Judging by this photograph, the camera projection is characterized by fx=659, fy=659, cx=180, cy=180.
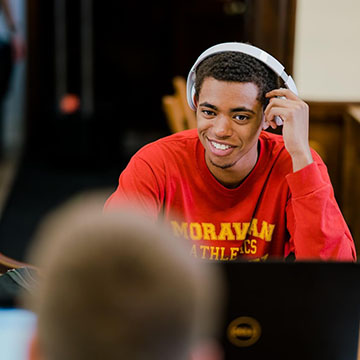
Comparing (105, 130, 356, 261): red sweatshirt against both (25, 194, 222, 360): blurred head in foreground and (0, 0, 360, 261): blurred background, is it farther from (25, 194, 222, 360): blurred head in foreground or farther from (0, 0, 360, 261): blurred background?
(0, 0, 360, 261): blurred background

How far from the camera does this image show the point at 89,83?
18.2 ft

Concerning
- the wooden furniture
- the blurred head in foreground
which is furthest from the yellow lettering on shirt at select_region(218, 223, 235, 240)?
the wooden furniture

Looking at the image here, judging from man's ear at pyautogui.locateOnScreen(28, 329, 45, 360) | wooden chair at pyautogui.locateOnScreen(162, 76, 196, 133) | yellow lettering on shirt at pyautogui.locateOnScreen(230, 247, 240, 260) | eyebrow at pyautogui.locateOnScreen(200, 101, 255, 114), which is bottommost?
man's ear at pyautogui.locateOnScreen(28, 329, 45, 360)

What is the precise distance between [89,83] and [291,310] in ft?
15.9

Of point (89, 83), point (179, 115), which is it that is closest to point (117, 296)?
point (179, 115)

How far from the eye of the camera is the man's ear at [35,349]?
610 mm

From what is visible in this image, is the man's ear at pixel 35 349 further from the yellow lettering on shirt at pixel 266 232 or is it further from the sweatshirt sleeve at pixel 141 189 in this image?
the yellow lettering on shirt at pixel 266 232

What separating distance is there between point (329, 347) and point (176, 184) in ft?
2.26

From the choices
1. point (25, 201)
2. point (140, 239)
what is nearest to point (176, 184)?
point (140, 239)

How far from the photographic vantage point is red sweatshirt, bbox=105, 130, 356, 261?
1.49 meters

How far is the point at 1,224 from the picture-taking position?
3.87m

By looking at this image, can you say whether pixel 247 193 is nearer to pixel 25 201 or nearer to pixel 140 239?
pixel 140 239

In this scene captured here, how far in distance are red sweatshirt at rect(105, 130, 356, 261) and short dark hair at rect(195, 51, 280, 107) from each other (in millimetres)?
193

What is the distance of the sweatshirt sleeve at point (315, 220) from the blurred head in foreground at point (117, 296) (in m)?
0.81
